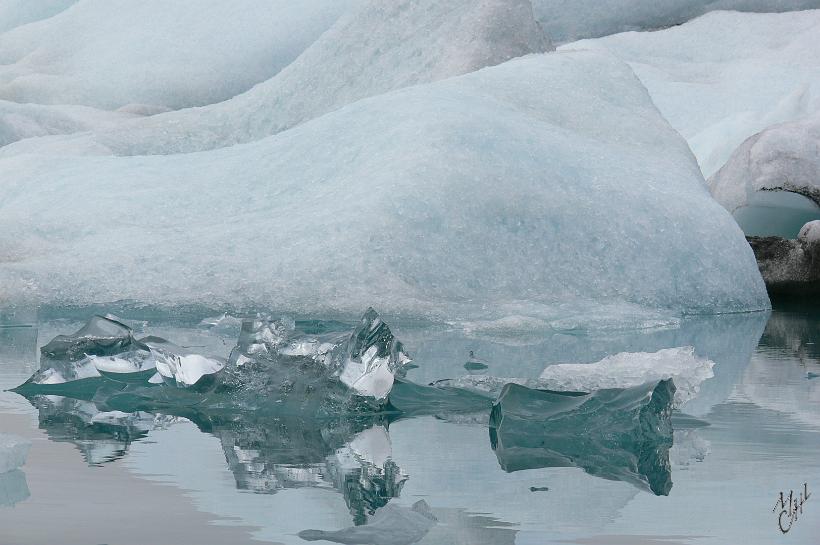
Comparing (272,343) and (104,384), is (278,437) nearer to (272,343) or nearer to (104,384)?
(272,343)

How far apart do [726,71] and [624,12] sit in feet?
22.0

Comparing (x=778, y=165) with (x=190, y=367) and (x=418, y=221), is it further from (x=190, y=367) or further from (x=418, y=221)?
(x=190, y=367)

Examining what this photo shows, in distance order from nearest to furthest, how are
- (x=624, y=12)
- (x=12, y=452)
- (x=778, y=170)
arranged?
(x=12, y=452), (x=778, y=170), (x=624, y=12)

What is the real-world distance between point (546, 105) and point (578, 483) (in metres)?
4.82

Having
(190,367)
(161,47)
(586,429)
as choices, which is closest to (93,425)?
(190,367)

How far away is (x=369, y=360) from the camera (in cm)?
261

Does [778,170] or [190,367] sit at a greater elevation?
[190,367]

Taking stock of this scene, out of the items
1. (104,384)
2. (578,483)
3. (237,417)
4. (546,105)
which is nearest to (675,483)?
(578,483)

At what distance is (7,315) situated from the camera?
5145mm

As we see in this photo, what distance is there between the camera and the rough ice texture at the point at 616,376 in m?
2.82

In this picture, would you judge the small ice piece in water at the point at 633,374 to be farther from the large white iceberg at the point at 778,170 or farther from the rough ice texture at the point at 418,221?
the large white iceberg at the point at 778,170

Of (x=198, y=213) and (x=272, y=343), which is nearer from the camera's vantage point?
(x=272, y=343)

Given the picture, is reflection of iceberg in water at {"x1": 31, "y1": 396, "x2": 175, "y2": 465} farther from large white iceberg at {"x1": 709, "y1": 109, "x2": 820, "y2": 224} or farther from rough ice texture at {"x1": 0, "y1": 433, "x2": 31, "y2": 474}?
large white iceberg at {"x1": 709, "y1": 109, "x2": 820, "y2": 224}

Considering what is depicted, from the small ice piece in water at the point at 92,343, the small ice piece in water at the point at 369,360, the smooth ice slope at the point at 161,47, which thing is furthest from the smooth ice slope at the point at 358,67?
the smooth ice slope at the point at 161,47
